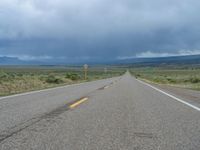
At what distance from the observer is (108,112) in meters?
8.42

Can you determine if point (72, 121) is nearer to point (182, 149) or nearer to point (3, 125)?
point (3, 125)

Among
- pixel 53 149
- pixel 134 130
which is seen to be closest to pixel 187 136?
pixel 134 130

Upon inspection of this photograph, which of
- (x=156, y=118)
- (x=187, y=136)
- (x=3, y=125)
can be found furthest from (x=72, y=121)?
(x=187, y=136)

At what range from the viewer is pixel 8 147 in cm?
459

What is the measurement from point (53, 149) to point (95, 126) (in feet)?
6.29

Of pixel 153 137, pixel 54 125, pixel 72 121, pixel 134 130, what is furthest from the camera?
pixel 72 121

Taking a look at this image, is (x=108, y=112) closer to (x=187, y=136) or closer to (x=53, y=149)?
(x=187, y=136)

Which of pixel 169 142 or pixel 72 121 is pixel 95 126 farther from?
pixel 169 142

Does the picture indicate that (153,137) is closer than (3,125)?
Yes

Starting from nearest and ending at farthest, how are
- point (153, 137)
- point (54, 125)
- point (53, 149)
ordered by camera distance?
point (53, 149), point (153, 137), point (54, 125)

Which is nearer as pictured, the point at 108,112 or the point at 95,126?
the point at 95,126

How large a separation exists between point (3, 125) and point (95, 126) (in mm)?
A: 1961

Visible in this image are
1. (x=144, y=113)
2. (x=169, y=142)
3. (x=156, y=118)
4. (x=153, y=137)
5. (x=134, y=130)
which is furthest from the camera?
(x=144, y=113)

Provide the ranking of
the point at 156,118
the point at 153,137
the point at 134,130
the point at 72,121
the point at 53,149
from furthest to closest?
1. the point at 156,118
2. the point at 72,121
3. the point at 134,130
4. the point at 153,137
5. the point at 53,149
